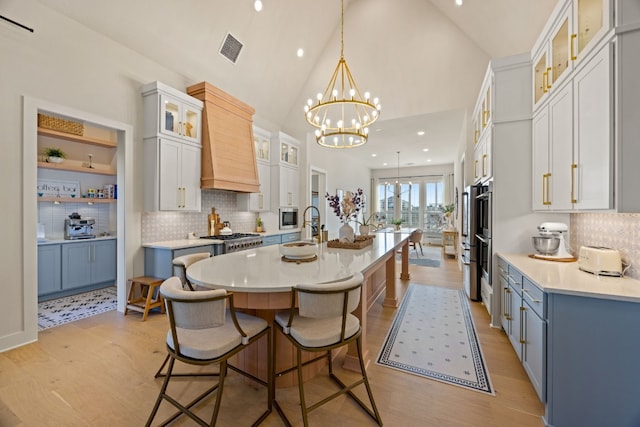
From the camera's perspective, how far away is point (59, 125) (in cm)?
396

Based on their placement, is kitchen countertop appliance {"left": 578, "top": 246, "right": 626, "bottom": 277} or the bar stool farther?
the bar stool

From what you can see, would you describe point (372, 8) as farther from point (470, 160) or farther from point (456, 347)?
point (456, 347)

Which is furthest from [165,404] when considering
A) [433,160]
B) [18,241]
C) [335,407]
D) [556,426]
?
[433,160]

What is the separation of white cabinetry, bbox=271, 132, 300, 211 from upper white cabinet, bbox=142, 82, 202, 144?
183 cm

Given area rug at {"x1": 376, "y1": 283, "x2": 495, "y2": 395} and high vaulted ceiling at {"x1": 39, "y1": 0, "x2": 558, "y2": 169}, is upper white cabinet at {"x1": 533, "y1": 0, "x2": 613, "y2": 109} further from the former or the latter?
area rug at {"x1": 376, "y1": 283, "x2": 495, "y2": 395}

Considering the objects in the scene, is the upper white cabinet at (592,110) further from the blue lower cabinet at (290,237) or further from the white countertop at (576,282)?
the blue lower cabinet at (290,237)

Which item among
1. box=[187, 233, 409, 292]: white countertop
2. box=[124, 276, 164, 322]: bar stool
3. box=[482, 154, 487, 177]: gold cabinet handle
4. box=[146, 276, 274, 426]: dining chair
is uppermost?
box=[482, 154, 487, 177]: gold cabinet handle

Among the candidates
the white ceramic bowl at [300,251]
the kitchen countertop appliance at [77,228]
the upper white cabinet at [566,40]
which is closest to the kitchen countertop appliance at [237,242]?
the kitchen countertop appliance at [77,228]

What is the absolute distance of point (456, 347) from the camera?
2557 millimetres

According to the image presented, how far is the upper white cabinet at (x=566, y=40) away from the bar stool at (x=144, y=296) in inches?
173

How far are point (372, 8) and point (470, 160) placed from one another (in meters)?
3.27

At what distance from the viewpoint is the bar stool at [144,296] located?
10.6 ft

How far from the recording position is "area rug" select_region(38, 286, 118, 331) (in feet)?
10.5

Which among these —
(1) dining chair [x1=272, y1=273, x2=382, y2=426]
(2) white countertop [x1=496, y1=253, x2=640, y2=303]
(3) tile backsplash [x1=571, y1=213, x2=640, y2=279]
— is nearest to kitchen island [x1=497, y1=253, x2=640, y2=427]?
(2) white countertop [x1=496, y1=253, x2=640, y2=303]
